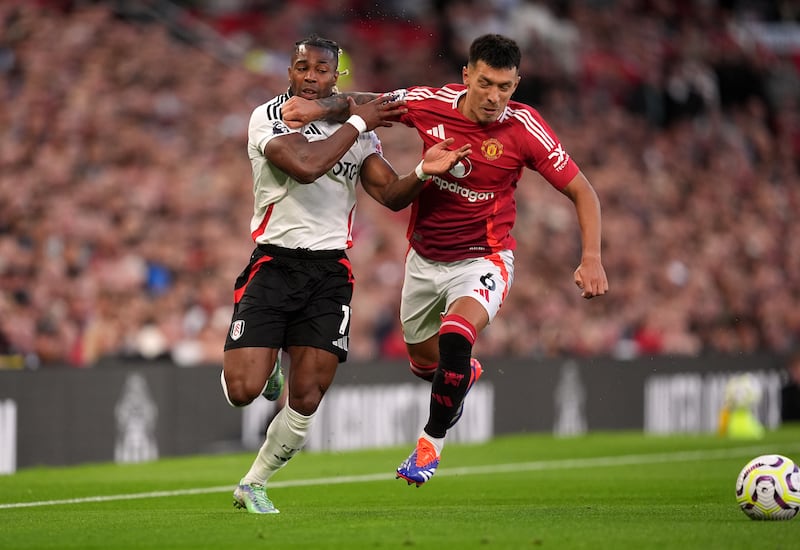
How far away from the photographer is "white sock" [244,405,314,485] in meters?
8.65

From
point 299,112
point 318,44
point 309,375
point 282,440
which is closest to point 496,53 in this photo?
point 318,44

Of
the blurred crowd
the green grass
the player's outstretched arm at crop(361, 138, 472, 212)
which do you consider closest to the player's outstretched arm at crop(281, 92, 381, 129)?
the player's outstretched arm at crop(361, 138, 472, 212)

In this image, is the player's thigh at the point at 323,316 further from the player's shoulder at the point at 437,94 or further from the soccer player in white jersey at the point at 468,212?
the player's shoulder at the point at 437,94

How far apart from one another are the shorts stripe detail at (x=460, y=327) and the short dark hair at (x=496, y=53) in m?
1.50

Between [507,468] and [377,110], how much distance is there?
6167 mm

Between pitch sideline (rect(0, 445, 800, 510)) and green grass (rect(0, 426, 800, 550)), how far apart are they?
18 millimetres

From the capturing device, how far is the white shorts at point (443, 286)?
9.09 meters

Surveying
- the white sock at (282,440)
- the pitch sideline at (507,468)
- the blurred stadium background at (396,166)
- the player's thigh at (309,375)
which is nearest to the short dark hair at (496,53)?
the player's thigh at (309,375)

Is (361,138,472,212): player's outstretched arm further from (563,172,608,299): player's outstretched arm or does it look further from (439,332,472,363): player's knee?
(439,332,472,363): player's knee


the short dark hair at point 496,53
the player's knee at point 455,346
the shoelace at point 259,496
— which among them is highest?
the short dark hair at point 496,53

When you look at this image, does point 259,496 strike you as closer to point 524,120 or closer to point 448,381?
point 448,381

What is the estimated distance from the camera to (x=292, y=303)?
8.59 m

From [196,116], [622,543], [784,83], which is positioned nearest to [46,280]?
[196,116]

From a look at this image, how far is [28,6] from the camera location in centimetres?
1881
